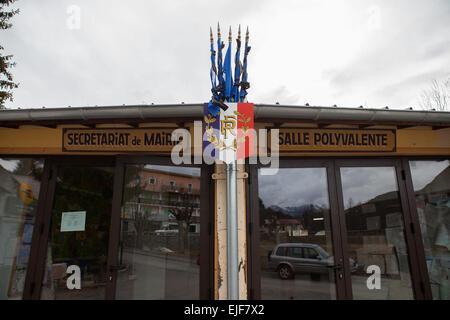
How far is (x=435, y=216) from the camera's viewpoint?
12.8ft

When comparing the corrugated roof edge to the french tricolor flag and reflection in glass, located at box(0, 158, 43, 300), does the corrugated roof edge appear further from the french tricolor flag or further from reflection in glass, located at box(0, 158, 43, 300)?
reflection in glass, located at box(0, 158, 43, 300)

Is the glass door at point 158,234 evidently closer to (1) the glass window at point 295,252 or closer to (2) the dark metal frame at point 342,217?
(2) the dark metal frame at point 342,217

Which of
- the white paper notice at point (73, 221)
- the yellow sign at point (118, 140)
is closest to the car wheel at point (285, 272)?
the yellow sign at point (118, 140)

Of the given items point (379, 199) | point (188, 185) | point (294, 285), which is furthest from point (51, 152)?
point (379, 199)

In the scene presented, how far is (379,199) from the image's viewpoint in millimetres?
3865

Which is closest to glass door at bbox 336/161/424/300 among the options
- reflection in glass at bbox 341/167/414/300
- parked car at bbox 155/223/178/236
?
reflection in glass at bbox 341/167/414/300

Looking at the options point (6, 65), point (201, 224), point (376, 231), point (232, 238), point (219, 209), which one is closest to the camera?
point (232, 238)

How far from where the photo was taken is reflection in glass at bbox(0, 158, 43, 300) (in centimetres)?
365

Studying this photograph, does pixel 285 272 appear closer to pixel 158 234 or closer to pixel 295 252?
pixel 295 252

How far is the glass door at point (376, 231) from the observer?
3.55 metres

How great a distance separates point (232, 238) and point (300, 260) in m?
1.24

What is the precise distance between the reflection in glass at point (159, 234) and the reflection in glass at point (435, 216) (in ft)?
10.9

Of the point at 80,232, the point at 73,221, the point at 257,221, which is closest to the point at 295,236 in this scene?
the point at 257,221
